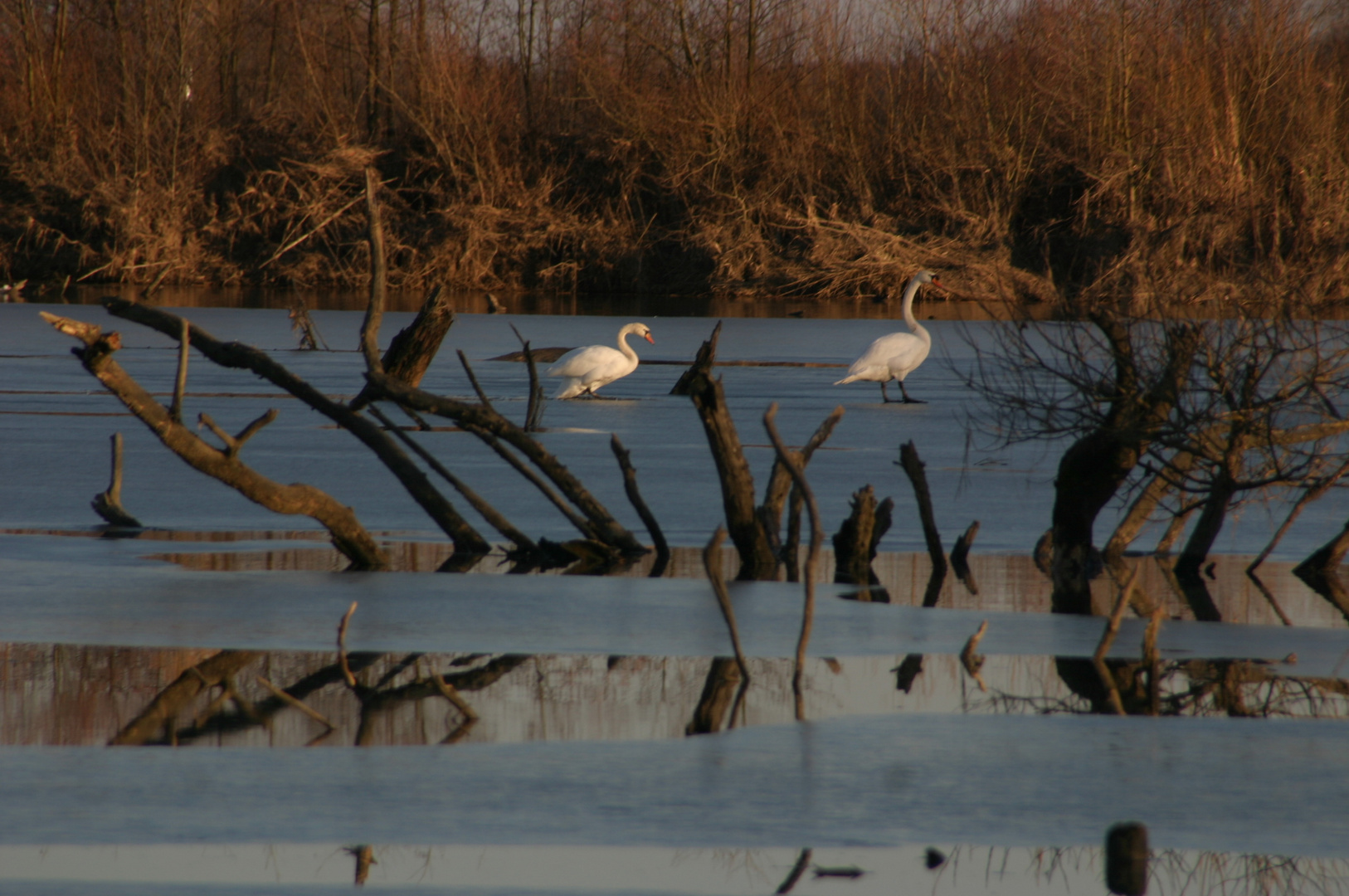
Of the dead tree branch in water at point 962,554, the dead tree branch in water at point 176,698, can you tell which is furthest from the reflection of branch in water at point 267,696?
the dead tree branch in water at point 962,554

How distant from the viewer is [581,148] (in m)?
31.6

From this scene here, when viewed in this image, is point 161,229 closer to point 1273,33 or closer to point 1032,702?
point 1273,33

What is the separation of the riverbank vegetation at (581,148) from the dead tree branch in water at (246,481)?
74.4 feet

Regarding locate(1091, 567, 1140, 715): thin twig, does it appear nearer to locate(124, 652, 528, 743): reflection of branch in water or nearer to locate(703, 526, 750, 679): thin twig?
locate(703, 526, 750, 679): thin twig

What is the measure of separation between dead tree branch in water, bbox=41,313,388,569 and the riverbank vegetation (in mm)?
22688

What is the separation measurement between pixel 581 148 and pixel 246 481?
26.1 metres

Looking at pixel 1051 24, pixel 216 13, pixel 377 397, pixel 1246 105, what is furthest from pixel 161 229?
pixel 377 397

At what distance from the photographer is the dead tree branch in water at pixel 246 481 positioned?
596cm

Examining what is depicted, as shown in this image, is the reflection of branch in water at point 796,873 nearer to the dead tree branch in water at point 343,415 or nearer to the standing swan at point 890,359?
Result: the dead tree branch in water at point 343,415

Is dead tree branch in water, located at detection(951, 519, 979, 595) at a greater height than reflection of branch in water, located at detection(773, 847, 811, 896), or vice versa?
reflection of branch in water, located at detection(773, 847, 811, 896)

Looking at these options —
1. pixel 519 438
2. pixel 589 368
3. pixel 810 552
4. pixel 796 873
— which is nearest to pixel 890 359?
pixel 589 368

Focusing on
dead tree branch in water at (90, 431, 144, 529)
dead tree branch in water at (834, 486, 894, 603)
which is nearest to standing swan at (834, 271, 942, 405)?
dead tree branch in water at (834, 486, 894, 603)

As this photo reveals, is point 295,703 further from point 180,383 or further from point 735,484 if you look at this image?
point 735,484

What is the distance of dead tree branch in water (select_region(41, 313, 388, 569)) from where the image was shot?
596 cm
